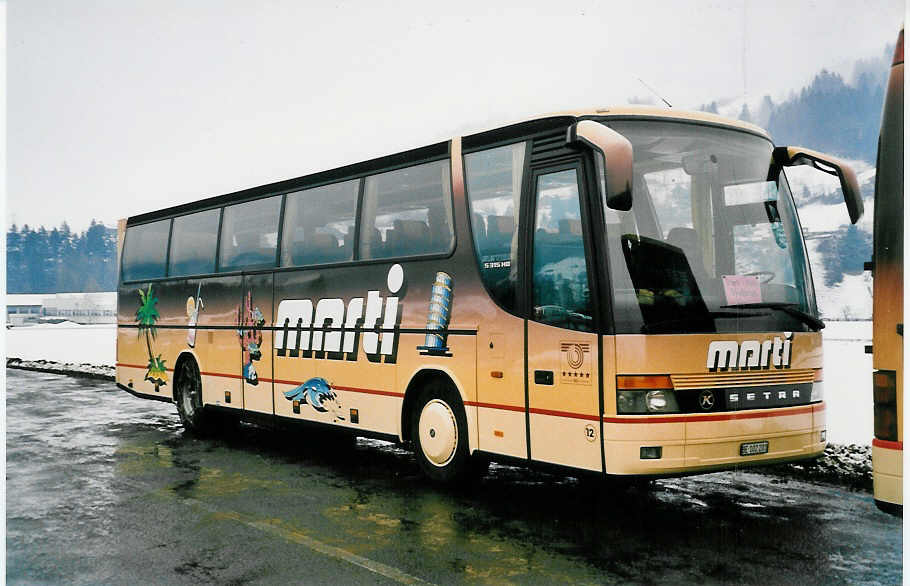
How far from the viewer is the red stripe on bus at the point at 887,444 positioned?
5191 mm

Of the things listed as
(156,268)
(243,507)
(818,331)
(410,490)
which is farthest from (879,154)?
(156,268)

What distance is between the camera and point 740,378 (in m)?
6.59

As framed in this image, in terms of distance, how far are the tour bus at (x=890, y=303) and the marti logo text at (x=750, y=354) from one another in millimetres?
1263

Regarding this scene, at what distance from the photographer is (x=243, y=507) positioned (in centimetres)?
755

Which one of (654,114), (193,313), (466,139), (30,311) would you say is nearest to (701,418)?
(654,114)

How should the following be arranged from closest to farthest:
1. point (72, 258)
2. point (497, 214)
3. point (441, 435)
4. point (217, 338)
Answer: point (497, 214), point (441, 435), point (217, 338), point (72, 258)

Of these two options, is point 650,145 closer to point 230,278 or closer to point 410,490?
point 410,490

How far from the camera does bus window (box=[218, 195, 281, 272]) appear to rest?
11.0 metres

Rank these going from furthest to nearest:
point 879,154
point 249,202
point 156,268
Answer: point 156,268 → point 249,202 → point 879,154

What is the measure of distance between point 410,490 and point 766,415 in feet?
10.9

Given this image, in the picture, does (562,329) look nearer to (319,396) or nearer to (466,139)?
(466,139)

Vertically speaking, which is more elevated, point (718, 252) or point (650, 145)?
point (650, 145)

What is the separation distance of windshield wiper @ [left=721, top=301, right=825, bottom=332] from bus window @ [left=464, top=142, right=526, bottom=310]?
1838mm

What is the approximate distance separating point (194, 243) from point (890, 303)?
977 cm
